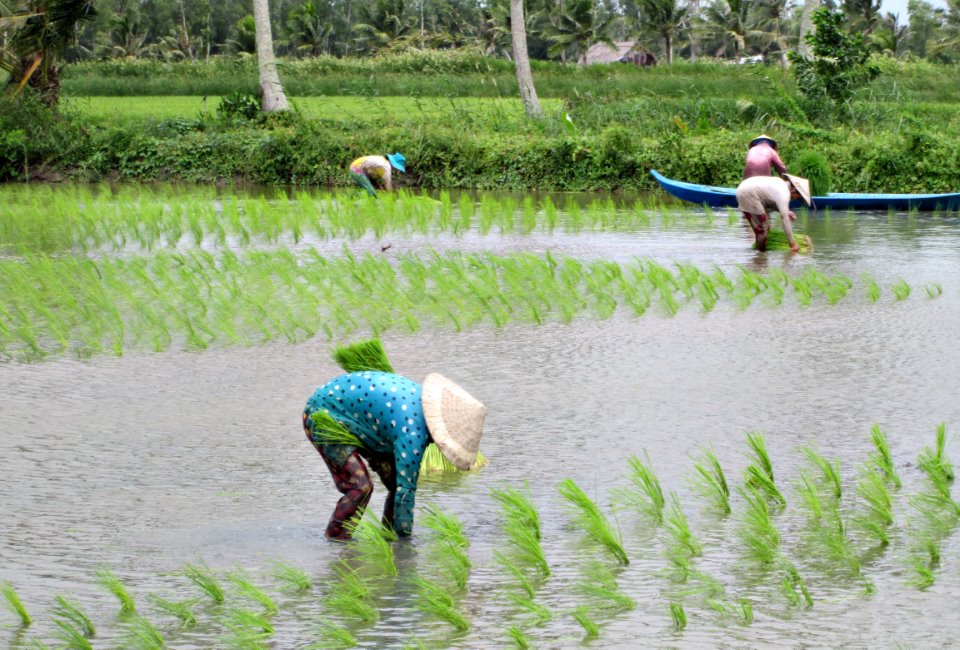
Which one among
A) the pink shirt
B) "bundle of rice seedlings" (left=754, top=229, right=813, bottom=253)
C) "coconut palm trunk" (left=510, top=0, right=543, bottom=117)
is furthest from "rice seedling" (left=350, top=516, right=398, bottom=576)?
"coconut palm trunk" (left=510, top=0, right=543, bottom=117)

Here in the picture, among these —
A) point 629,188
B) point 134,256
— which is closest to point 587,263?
point 134,256

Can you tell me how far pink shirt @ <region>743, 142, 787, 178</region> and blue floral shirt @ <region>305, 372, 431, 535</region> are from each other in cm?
747

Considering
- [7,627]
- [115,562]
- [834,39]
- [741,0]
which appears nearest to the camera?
[7,627]

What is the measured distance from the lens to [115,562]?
3953 mm

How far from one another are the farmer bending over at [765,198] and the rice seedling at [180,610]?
7.17 m

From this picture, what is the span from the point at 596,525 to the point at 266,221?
332 inches

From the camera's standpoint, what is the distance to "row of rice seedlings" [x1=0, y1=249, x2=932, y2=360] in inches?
291

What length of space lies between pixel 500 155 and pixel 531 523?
45.2 feet

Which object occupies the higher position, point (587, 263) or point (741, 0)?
point (741, 0)

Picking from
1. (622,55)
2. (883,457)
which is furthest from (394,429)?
(622,55)

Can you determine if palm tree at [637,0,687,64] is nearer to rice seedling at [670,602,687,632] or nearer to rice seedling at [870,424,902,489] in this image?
rice seedling at [870,424,902,489]

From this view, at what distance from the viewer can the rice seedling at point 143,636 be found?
3256 mm

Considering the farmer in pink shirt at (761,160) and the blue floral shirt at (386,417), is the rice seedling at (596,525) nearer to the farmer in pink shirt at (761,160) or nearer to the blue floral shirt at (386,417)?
the blue floral shirt at (386,417)

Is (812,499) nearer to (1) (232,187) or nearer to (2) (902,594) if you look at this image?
(2) (902,594)
